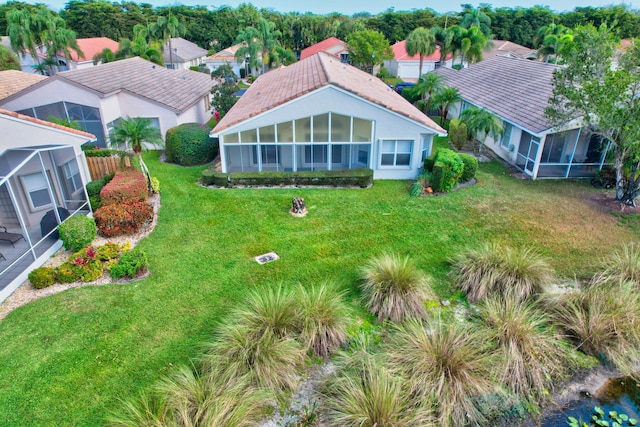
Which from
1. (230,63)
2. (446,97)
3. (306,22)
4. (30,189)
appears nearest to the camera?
(30,189)

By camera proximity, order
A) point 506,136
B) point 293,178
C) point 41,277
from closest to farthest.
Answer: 1. point 41,277
2. point 293,178
3. point 506,136

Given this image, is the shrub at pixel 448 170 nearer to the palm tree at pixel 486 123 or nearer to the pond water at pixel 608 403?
the palm tree at pixel 486 123

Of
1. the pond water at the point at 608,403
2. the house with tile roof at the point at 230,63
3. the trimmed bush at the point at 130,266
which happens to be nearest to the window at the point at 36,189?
the trimmed bush at the point at 130,266

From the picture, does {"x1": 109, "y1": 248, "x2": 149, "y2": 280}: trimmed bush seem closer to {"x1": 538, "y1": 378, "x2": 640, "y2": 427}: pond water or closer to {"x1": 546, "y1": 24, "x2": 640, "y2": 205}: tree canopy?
{"x1": 538, "y1": 378, "x2": 640, "y2": 427}: pond water

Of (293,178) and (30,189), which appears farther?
(293,178)

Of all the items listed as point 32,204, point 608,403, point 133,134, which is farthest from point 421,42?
point 608,403

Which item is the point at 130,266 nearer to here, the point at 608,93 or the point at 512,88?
the point at 608,93
